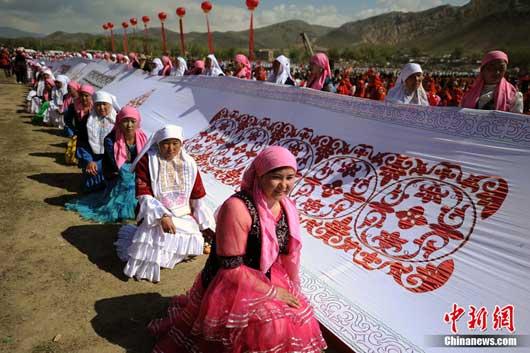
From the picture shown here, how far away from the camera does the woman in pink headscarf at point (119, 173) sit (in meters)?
3.97

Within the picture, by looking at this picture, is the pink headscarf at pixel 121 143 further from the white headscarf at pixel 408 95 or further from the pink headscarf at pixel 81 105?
the white headscarf at pixel 408 95

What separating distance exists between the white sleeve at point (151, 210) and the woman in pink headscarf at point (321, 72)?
136 inches

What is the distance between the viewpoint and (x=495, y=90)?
362 centimetres

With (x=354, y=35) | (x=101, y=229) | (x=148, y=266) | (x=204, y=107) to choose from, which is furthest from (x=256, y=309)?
(x=354, y=35)

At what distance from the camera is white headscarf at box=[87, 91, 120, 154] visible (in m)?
4.87

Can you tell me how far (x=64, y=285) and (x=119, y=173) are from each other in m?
1.57

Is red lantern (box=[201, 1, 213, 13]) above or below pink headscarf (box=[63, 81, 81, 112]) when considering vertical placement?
above

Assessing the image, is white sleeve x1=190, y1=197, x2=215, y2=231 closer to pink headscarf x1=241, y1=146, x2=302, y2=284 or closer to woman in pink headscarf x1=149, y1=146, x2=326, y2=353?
woman in pink headscarf x1=149, y1=146, x2=326, y2=353

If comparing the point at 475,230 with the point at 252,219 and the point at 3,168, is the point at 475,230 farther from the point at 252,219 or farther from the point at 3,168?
the point at 3,168

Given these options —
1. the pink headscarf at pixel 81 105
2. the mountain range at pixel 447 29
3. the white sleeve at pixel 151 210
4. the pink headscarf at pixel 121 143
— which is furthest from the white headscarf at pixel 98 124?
the mountain range at pixel 447 29

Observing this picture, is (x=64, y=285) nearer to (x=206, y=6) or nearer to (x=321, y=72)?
(x=321, y=72)

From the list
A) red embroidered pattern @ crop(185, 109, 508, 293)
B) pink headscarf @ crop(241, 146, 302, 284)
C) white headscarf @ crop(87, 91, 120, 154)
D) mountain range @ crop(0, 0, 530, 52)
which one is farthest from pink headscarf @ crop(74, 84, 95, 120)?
mountain range @ crop(0, 0, 530, 52)

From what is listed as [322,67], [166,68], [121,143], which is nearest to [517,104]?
[322,67]

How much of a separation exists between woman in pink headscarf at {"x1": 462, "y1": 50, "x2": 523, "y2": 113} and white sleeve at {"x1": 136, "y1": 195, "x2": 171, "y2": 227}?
3607 millimetres
